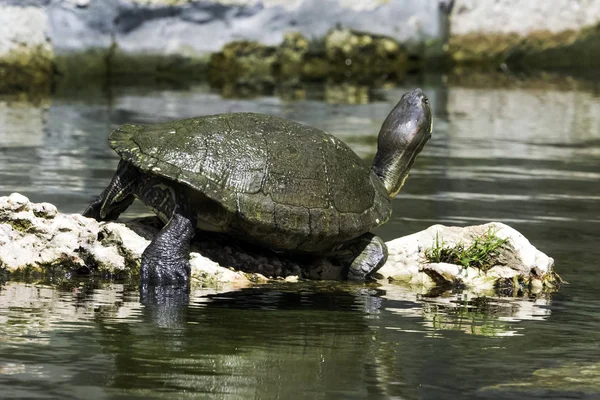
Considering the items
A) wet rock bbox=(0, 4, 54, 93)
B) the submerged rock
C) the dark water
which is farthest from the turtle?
wet rock bbox=(0, 4, 54, 93)

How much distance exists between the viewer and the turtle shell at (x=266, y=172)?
21.4ft

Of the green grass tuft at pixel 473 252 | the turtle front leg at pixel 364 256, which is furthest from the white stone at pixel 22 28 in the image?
the green grass tuft at pixel 473 252

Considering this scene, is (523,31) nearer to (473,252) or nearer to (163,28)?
(163,28)

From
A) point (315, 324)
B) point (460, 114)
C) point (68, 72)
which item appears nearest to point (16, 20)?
point (68, 72)

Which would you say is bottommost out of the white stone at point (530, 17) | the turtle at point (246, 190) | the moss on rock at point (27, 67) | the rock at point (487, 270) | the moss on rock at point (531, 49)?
the rock at point (487, 270)

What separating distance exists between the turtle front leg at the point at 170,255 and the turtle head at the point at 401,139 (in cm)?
170

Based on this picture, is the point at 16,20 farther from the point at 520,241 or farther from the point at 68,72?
the point at 520,241

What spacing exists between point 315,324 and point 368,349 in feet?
1.82

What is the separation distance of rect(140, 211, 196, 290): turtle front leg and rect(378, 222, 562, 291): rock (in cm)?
142

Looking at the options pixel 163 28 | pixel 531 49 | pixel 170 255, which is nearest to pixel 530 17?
pixel 531 49

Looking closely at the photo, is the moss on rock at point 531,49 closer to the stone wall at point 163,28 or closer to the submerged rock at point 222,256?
the stone wall at point 163,28

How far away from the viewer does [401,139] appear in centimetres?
770

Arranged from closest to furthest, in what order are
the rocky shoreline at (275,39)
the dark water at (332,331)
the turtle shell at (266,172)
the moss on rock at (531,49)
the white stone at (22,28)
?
the dark water at (332,331)
the turtle shell at (266,172)
the white stone at (22,28)
the rocky shoreline at (275,39)
the moss on rock at (531,49)

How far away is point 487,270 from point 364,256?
77cm
